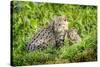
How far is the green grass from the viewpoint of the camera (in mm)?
2436

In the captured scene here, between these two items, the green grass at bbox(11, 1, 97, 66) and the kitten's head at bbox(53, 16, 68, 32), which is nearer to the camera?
the green grass at bbox(11, 1, 97, 66)

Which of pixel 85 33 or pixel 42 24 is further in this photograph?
pixel 85 33

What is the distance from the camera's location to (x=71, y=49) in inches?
105

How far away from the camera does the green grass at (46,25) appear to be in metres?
2.44

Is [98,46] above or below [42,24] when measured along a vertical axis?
below

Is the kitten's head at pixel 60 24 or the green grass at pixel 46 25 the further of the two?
the kitten's head at pixel 60 24

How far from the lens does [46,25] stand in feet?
8.40
